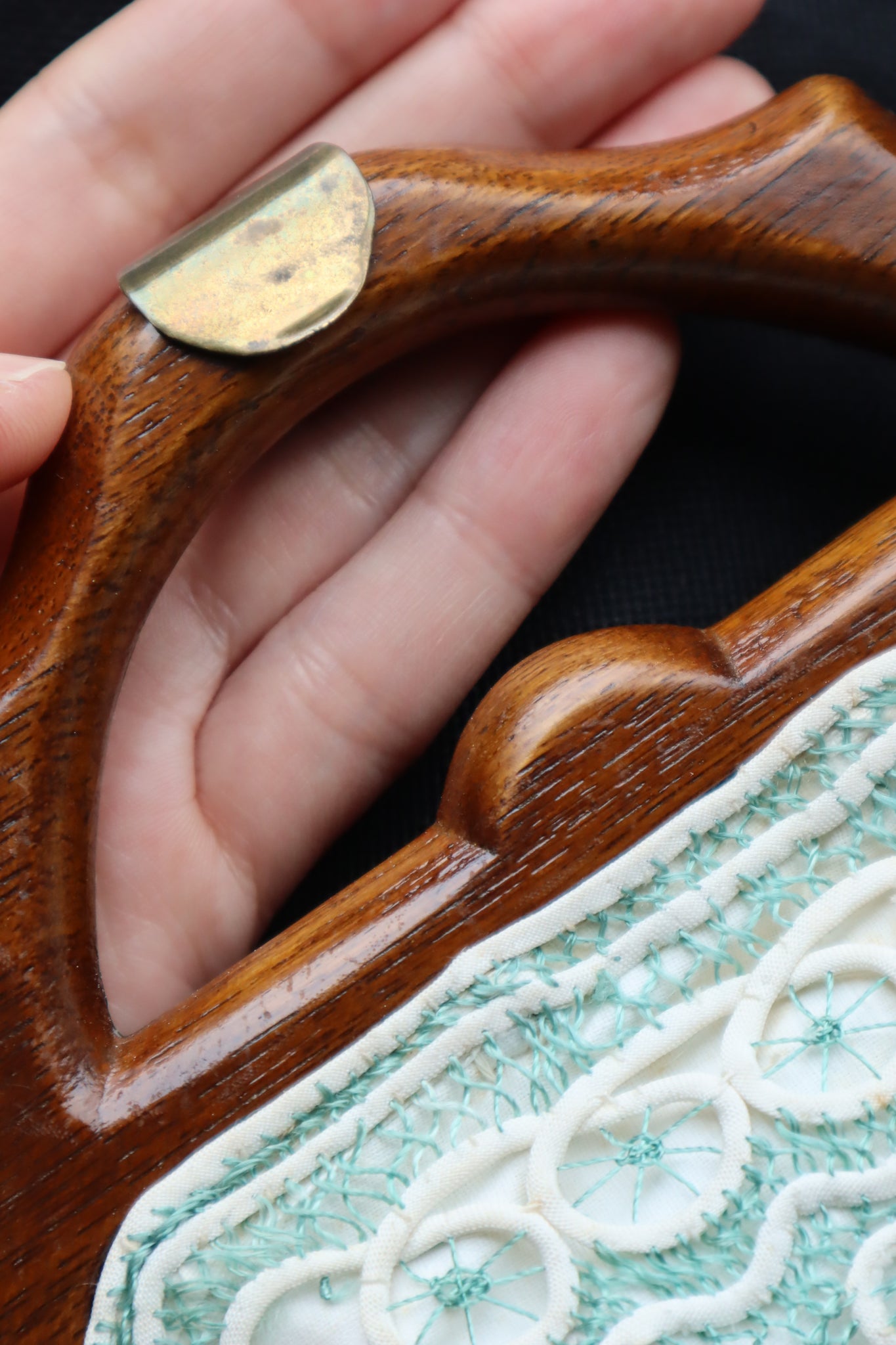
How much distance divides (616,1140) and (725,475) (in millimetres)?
452

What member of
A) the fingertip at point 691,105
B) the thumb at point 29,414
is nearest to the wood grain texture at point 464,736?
the thumb at point 29,414

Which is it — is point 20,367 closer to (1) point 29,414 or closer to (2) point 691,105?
(1) point 29,414

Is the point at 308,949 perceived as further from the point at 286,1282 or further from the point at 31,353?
the point at 31,353

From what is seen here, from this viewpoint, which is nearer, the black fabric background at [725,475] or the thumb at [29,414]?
the thumb at [29,414]

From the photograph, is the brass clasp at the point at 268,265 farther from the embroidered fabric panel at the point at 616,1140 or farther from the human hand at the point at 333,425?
the embroidered fabric panel at the point at 616,1140

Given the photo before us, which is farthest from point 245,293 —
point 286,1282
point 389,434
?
point 286,1282

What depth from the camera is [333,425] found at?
0.61 m

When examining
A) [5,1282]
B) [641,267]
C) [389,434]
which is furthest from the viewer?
[389,434]

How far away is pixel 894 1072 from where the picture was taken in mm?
432

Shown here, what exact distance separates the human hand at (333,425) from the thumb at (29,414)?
14cm

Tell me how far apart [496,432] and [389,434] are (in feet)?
0.24

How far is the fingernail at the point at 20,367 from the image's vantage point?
46cm

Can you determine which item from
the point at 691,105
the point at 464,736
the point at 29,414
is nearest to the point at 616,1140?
the point at 464,736

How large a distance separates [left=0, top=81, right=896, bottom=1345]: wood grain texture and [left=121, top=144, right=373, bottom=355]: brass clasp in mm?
13
